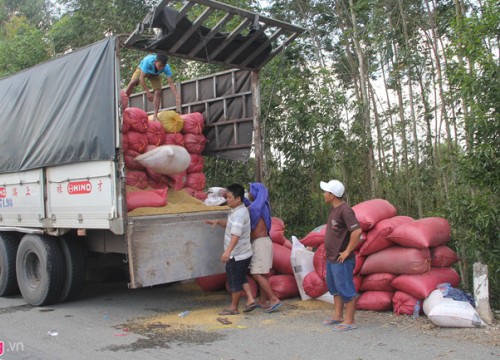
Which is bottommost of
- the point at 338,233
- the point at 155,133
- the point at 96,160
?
the point at 338,233

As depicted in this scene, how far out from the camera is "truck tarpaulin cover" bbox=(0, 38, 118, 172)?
17.1 ft

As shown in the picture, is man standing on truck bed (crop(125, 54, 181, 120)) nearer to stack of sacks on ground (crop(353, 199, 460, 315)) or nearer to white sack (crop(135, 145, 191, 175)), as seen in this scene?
white sack (crop(135, 145, 191, 175))

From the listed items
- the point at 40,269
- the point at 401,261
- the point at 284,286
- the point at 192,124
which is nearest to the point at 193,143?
the point at 192,124

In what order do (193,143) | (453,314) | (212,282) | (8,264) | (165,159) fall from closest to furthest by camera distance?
(453,314) < (165,159) < (212,282) < (8,264) < (193,143)

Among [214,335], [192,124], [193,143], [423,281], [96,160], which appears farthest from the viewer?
[192,124]

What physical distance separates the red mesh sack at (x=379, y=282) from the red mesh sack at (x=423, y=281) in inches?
2.6

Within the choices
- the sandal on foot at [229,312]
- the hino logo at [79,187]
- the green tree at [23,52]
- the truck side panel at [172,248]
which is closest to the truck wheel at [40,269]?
the hino logo at [79,187]

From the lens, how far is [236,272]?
532 centimetres

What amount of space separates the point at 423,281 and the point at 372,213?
84 centimetres

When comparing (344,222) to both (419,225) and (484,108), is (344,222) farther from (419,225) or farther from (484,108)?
(484,108)

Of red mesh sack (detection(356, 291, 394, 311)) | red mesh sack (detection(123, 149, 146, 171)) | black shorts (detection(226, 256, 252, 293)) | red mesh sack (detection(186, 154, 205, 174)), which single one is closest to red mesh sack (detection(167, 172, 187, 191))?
red mesh sack (detection(186, 154, 205, 174))

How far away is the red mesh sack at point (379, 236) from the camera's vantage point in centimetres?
511

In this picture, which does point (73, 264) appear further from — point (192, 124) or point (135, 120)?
point (192, 124)

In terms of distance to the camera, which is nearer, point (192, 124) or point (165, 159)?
point (165, 159)
